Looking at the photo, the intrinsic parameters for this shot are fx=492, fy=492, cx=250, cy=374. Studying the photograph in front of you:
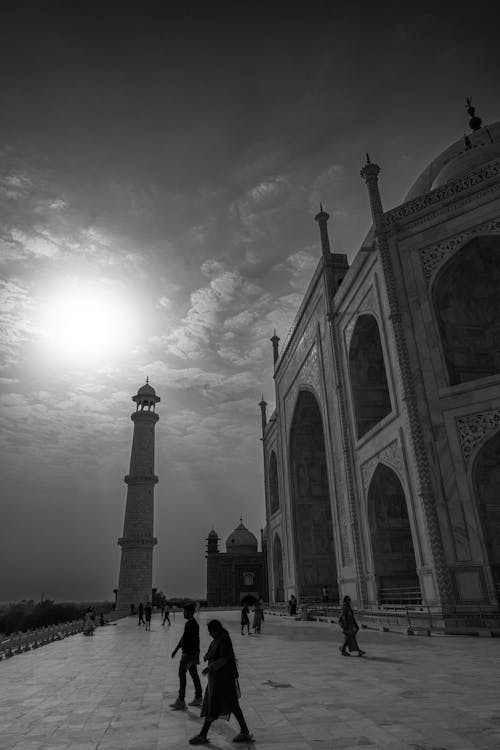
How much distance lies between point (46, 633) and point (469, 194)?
18.7 metres

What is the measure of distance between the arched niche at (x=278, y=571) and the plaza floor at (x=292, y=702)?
24.4m

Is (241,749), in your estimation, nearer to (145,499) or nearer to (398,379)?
(398,379)

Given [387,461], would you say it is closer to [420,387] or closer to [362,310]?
[420,387]

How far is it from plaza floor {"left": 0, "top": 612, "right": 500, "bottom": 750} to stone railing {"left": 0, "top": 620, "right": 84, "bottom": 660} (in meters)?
2.96

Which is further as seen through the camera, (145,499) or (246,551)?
(246,551)

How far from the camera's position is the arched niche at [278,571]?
107ft

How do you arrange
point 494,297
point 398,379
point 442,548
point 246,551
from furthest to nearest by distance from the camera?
point 246,551, point 494,297, point 398,379, point 442,548

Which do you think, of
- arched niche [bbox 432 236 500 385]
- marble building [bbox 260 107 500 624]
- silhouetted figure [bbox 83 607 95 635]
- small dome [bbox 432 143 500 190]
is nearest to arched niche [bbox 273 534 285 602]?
marble building [bbox 260 107 500 624]

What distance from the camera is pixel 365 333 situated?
18594mm

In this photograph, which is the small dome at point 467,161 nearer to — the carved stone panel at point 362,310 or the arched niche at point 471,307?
the arched niche at point 471,307

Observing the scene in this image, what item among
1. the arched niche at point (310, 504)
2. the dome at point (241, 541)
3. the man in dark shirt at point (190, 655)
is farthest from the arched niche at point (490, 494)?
the dome at point (241, 541)

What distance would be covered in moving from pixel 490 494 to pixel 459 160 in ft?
47.8

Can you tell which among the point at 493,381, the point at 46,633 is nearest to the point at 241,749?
the point at 493,381

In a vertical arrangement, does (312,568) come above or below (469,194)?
below
